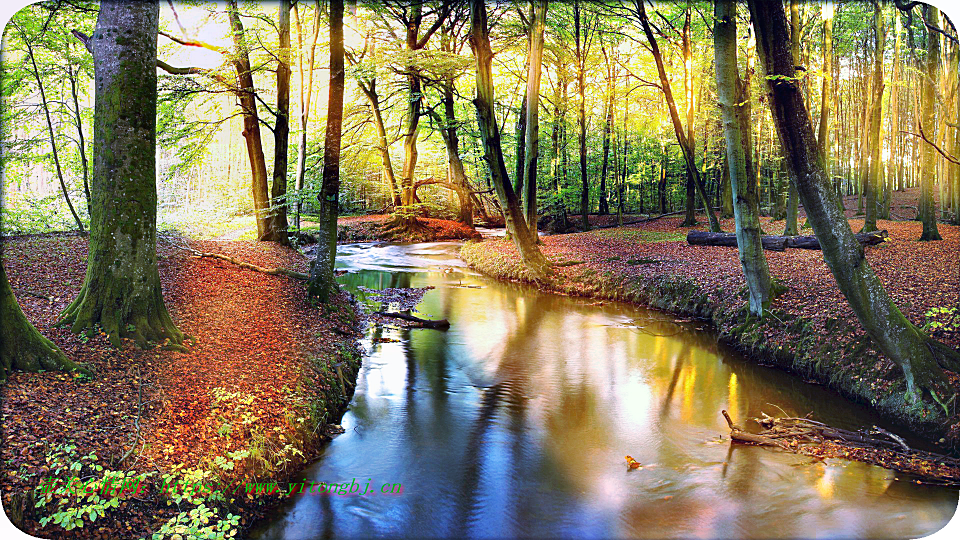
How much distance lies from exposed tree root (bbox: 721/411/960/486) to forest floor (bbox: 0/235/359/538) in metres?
4.05

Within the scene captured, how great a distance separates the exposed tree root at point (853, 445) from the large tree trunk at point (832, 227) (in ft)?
2.19

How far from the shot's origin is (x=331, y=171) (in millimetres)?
7516

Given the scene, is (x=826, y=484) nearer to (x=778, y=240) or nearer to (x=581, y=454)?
(x=581, y=454)

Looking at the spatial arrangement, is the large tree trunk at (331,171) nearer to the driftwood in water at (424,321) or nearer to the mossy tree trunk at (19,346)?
the driftwood in water at (424,321)

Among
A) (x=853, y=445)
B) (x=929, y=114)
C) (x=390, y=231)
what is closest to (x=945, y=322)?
(x=853, y=445)

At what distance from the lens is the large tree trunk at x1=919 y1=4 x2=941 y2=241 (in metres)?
7.66

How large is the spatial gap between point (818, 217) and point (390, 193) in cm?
1740

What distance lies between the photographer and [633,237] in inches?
647

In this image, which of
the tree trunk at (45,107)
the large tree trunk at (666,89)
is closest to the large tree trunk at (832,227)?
the large tree trunk at (666,89)

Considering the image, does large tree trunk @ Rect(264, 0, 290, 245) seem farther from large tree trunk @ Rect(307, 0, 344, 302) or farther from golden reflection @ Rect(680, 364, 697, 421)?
golden reflection @ Rect(680, 364, 697, 421)

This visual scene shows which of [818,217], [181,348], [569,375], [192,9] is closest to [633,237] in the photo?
[569,375]

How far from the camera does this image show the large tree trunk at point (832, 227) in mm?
4699

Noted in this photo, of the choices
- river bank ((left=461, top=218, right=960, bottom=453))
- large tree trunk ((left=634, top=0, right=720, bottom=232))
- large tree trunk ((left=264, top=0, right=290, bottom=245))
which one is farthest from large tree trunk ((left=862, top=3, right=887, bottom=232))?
large tree trunk ((left=264, top=0, right=290, bottom=245))

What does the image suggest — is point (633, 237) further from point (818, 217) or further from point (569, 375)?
point (818, 217)
